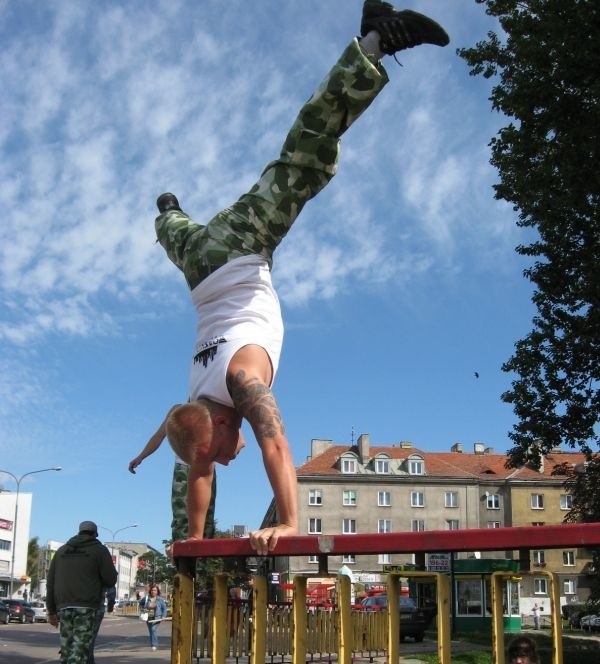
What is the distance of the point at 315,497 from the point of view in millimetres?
52281

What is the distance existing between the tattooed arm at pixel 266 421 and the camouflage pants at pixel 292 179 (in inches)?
18.2

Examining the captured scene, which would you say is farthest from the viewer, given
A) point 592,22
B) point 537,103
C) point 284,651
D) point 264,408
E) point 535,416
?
point 535,416

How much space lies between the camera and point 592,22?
10211 mm

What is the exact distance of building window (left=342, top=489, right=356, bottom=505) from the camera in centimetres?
5269

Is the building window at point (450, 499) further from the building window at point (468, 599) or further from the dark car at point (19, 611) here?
the dark car at point (19, 611)

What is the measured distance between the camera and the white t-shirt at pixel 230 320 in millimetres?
3088

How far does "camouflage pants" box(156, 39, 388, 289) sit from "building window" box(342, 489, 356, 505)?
50.5 meters

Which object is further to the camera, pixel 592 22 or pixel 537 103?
pixel 537 103

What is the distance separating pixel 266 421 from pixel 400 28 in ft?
5.03

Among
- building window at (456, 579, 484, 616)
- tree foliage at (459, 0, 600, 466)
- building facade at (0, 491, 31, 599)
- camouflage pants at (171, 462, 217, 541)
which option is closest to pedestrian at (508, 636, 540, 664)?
camouflage pants at (171, 462, 217, 541)

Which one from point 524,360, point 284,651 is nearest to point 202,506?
point 284,651

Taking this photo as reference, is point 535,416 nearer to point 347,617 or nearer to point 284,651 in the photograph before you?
point 284,651

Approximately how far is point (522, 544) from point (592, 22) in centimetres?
972

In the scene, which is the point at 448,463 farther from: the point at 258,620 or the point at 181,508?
the point at 258,620
